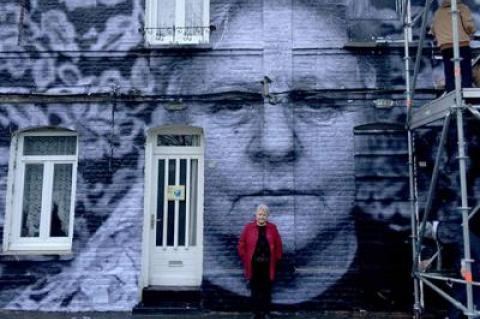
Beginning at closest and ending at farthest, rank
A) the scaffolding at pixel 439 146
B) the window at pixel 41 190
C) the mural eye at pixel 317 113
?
1. the scaffolding at pixel 439 146
2. the mural eye at pixel 317 113
3. the window at pixel 41 190

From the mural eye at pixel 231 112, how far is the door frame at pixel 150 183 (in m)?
0.42

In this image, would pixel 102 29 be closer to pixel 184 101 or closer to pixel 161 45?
pixel 161 45

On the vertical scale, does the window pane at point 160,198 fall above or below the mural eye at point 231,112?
below

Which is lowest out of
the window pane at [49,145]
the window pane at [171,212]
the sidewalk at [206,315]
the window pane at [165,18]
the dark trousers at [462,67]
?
the sidewalk at [206,315]

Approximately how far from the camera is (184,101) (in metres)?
8.27

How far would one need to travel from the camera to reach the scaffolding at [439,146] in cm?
568

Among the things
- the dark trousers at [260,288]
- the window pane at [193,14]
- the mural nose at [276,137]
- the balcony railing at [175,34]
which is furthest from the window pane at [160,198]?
the window pane at [193,14]

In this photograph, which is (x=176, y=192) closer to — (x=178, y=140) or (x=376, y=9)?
(x=178, y=140)

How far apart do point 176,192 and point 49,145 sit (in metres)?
2.36

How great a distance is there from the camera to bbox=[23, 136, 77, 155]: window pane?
27.8 ft

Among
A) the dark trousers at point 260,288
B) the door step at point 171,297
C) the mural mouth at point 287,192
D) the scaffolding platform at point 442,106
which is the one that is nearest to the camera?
the scaffolding platform at point 442,106

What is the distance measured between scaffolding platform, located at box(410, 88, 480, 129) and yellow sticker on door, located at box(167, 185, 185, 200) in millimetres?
3904

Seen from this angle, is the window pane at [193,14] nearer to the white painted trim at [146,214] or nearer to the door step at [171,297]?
the white painted trim at [146,214]

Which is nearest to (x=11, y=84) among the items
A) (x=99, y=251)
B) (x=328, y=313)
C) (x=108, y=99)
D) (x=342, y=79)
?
(x=108, y=99)
